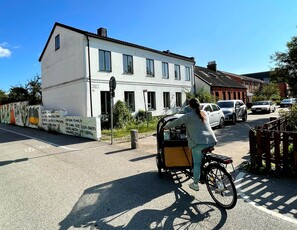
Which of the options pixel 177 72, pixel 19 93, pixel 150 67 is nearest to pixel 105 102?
pixel 150 67

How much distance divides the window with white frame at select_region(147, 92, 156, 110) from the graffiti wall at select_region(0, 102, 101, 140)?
8196mm

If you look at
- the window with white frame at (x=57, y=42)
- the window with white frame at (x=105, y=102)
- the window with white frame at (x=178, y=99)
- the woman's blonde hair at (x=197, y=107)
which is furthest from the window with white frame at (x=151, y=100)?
the woman's blonde hair at (x=197, y=107)

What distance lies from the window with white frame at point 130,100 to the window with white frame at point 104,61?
2.59m

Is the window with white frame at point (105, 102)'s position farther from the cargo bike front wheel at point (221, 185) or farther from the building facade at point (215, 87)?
the building facade at point (215, 87)

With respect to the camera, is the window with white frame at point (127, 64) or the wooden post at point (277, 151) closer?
the wooden post at point (277, 151)

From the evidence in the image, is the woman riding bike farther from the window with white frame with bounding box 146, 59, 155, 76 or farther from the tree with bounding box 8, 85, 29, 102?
the tree with bounding box 8, 85, 29, 102

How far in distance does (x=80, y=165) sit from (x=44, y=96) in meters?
17.9

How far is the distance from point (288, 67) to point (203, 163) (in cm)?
2047

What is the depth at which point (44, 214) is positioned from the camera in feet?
13.2

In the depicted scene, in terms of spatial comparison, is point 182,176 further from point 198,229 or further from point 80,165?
point 80,165

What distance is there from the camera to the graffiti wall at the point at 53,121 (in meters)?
12.5

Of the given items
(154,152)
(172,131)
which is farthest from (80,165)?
Result: (172,131)

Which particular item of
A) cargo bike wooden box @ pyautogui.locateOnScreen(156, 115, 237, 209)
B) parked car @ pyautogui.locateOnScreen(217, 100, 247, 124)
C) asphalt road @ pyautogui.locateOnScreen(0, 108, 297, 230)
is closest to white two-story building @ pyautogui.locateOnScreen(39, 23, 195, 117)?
parked car @ pyautogui.locateOnScreen(217, 100, 247, 124)

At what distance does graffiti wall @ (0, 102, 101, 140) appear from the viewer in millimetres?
12471
